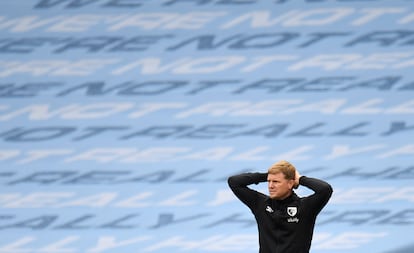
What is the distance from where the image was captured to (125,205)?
7.14 m

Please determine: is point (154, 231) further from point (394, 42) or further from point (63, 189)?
point (394, 42)

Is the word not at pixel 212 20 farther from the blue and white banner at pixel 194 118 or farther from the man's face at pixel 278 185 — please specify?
the man's face at pixel 278 185

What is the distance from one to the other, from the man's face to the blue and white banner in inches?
88.4

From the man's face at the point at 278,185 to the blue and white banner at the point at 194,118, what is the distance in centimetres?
224

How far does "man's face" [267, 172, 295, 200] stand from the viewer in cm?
473

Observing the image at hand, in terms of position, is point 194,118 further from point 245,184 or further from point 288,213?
point 288,213

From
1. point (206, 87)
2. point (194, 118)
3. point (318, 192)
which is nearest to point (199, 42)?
point (206, 87)

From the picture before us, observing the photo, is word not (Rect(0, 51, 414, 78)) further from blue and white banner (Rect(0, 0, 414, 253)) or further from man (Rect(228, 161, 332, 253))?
man (Rect(228, 161, 332, 253))

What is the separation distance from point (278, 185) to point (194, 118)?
95.2 inches

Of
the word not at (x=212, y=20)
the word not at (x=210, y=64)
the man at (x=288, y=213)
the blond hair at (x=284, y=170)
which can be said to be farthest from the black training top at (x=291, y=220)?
the word not at (x=212, y=20)

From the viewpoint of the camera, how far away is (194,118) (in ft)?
23.4

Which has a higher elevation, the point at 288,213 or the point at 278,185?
the point at 278,185

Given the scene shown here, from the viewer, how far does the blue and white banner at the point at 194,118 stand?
7.05 metres

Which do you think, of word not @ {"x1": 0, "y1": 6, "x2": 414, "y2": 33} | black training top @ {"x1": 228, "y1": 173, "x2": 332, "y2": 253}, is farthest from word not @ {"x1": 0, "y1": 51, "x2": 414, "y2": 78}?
black training top @ {"x1": 228, "y1": 173, "x2": 332, "y2": 253}
